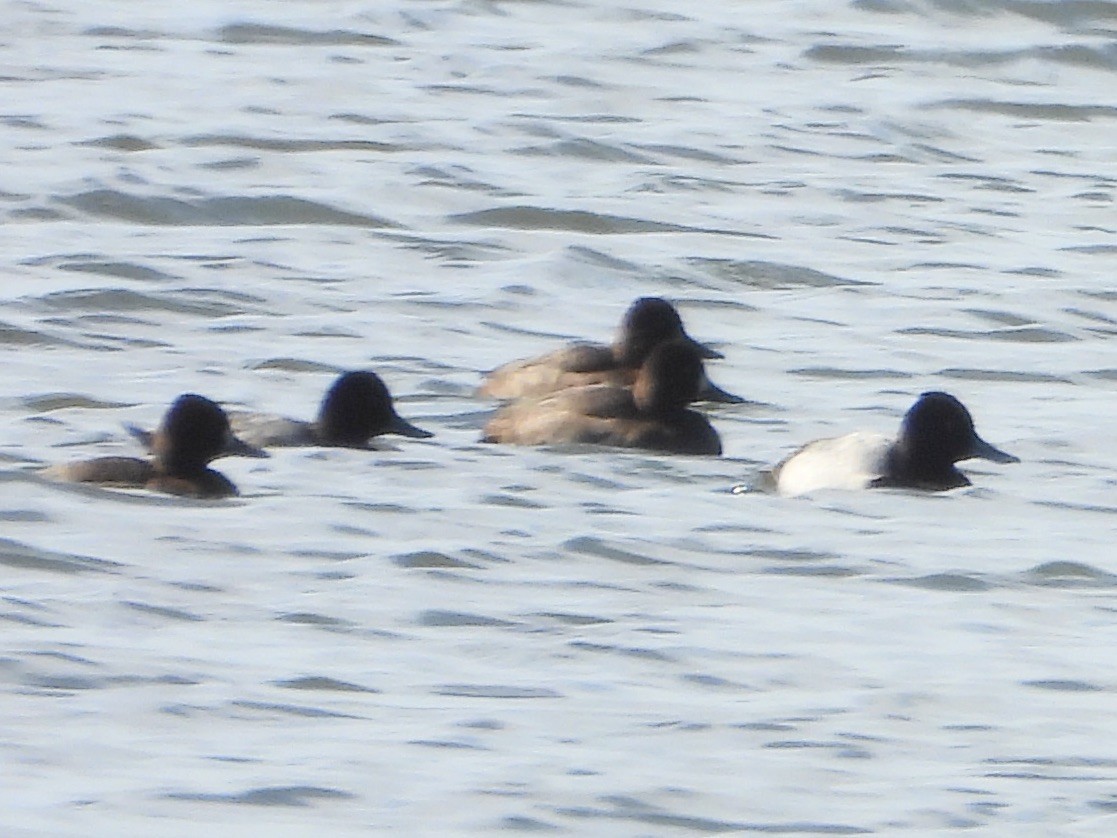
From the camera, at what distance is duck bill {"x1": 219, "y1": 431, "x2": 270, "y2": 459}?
431 inches

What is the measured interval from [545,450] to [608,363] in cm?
118

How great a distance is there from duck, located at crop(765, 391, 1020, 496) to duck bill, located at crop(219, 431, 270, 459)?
1581 millimetres

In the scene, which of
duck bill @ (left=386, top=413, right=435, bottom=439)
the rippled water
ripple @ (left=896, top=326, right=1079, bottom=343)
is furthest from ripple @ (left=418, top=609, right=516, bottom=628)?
ripple @ (left=896, top=326, right=1079, bottom=343)

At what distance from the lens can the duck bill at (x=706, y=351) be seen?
12513mm

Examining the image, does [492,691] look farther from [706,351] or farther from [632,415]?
[706,351]

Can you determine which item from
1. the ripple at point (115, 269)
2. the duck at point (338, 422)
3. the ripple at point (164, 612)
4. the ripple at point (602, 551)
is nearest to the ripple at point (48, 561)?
the ripple at point (164, 612)

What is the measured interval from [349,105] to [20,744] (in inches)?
440

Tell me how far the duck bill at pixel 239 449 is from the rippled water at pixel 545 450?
0.07 meters

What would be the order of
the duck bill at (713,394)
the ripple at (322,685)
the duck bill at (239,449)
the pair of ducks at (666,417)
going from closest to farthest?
the ripple at (322,685) < the duck bill at (239,449) < the pair of ducks at (666,417) < the duck bill at (713,394)

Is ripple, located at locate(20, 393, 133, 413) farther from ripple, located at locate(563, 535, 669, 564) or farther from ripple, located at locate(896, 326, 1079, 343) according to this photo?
ripple, located at locate(896, 326, 1079, 343)

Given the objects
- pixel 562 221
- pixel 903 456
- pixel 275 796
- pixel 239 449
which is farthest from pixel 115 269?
pixel 275 796

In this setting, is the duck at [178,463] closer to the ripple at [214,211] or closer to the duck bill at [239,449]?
the duck bill at [239,449]

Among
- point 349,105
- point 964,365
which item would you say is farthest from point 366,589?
point 349,105

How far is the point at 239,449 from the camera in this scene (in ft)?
36.4
